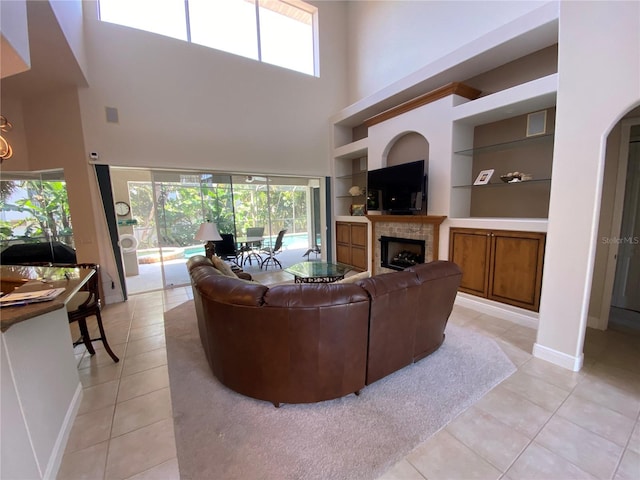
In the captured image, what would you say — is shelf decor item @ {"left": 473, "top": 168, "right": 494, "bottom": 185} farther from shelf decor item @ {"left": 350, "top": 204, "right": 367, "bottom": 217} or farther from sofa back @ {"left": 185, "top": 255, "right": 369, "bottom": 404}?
sofa back @ {"left": 185, "top": 255, "right": 369, "bottom": 404}

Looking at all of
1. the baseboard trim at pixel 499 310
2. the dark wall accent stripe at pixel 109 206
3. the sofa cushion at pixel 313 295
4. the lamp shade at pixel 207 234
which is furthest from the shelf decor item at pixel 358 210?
the dark wall accent stripe at pixel 109 206

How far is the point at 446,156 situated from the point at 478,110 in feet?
2.21

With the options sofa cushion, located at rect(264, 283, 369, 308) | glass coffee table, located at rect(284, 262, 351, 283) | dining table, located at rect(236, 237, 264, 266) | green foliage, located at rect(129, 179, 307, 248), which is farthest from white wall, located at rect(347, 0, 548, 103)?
sofa cushion, located at rect(264, 283, 369, 308)

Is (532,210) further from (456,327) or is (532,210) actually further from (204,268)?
(204,268)

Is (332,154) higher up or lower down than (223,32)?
lower down

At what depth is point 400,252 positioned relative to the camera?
516 centimetres

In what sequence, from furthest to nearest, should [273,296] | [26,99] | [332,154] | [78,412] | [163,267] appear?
[332,154]
[163,267]
[26,99]
[78,412]
[273,296]

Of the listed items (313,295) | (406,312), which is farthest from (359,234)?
(313,295)

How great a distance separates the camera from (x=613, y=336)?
2916 mm

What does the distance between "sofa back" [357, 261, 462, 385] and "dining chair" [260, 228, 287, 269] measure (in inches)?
164

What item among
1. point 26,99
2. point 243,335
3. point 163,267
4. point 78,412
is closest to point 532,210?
point 243,335

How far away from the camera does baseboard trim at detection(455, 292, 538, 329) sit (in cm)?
320

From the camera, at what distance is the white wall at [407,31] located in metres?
3.73

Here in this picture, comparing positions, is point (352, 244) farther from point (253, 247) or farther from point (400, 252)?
point (253, 247)
